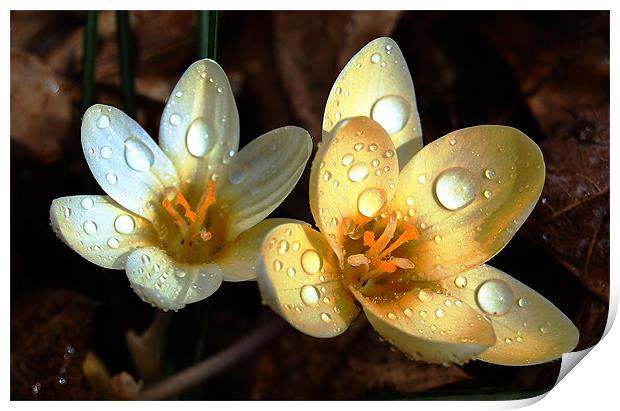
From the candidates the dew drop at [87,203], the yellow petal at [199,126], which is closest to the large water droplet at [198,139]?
the yellow petal at [199,126]

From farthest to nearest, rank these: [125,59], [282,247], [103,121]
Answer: [125,59] → [103,121] → [282,247]

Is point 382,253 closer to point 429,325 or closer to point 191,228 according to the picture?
point 429,325

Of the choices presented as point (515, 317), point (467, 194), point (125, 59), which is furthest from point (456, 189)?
point (125, 59)

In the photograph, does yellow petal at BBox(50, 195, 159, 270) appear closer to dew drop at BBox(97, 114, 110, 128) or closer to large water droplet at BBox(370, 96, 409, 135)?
dew drop at BBox(97, 114, 110, 128)

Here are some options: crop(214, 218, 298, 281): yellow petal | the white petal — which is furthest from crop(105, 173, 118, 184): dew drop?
crop(214, 218, 298, 281): yellow petal

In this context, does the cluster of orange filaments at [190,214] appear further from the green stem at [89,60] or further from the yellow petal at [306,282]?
the green stem at [89,60]

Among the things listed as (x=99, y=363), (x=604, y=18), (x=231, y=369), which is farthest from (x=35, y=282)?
(x=604, y=18)
